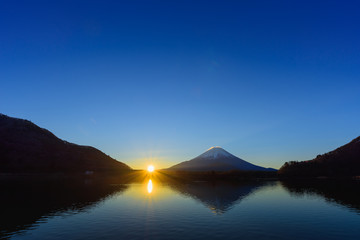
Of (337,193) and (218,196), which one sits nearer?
(218,196)

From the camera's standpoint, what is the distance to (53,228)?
38531 mm

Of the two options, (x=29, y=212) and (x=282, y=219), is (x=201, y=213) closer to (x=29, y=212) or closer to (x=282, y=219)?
(x=282, y=219)

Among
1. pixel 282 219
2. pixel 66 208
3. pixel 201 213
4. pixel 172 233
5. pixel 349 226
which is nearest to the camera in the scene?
pixel 172 233

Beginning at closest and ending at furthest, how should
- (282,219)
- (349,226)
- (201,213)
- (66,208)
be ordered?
1. (349,226)
2. (282,219)
3. (201,213)
4. (66,208)

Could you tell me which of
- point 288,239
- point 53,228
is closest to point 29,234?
point 53,228

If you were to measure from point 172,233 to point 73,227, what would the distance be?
17.3 m

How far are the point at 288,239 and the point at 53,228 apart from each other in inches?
1459

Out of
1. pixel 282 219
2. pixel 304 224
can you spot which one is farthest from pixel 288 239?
pixel 282 219

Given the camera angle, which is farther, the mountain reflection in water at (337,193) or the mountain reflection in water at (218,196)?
the mountain reflection in water at (337,193)

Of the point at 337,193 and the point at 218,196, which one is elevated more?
the point at 337,193

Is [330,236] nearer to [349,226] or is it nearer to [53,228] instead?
[349,226]

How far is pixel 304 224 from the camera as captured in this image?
43.8m

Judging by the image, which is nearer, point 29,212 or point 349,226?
point 349,226

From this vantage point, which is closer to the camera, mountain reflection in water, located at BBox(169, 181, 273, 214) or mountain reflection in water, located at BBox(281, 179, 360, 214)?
mountain reflection in water, located at BBox(169, 181, 273, 214)
